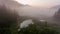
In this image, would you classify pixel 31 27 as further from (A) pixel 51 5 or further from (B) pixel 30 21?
(A) pixel 51 5

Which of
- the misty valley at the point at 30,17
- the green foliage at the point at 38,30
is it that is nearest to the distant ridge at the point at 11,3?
the misty valley at the point at 30,17

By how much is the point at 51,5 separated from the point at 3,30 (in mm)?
423

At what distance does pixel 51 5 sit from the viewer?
3.96ft

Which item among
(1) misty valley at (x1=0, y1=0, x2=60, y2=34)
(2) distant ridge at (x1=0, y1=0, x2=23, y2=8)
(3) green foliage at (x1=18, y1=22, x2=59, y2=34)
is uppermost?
(2) distant ridge at (x1=0, y1=0, x2=23, y2=8)

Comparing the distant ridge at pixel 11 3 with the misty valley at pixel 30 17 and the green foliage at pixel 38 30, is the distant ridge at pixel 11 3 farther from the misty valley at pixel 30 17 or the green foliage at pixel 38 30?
the green foliage at pixel 38 30

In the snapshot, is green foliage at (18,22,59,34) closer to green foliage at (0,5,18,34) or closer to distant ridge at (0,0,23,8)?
green foliage at (0,5,18,34)

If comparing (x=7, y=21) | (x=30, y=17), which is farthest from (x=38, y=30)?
(x=7, y=21)

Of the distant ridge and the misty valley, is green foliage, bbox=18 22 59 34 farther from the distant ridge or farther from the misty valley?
the distant ridge

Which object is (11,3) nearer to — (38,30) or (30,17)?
(30,17)

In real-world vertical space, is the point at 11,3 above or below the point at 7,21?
above

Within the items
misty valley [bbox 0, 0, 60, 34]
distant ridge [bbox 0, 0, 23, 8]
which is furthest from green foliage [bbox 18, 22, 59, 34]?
distant ridge [bbox 0, 0, 23, 8]

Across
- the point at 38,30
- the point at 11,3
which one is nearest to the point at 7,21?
the point at 11,3

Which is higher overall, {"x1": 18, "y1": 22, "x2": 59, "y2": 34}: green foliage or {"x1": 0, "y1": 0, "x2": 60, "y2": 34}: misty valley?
{"x1": 0, "y1": 0, "x2": 60, "y2": 34}: misty valley

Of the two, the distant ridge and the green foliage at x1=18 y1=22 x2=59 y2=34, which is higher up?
the distant ridge
